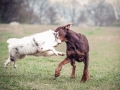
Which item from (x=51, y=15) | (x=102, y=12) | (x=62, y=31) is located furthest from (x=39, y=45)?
(x=51, y=15)

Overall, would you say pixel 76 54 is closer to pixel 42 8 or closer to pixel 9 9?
pixel 9 9

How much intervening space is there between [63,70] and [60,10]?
1964 millimetres

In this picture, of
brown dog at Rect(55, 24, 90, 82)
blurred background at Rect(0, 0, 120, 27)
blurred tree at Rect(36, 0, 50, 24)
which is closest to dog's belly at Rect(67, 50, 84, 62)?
brown dog at Rect(55, 24, 90, 82)

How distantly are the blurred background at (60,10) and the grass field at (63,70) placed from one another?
0.76 meters

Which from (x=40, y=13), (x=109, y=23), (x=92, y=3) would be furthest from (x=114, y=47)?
(x=40, y=13)

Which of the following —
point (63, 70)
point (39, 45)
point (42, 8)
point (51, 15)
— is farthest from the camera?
point (51, 15)

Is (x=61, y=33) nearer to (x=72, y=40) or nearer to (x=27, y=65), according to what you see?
(x=72, y=40)

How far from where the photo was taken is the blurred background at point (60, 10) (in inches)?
265

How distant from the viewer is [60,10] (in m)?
7.84

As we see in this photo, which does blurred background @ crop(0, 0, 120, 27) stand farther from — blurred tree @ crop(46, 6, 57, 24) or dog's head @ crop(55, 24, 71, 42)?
dog's head @ crop(55, 24, 71, 42)

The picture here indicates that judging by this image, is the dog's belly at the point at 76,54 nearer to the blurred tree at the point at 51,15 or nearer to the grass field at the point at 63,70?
the grass field at the point at 63,70

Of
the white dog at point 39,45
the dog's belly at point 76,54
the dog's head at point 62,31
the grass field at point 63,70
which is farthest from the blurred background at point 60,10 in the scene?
the dog's belly at point 76,54

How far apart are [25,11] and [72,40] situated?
2366 millimetres

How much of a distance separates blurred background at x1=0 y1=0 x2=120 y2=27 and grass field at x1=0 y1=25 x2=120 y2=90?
0.76m
